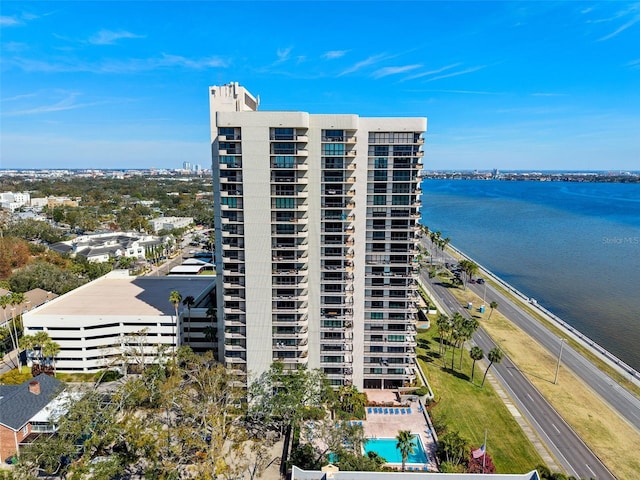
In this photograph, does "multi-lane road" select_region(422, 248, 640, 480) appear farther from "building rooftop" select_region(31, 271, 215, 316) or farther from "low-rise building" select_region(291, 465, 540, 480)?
"building rooftop" select_region(31, 271, 215, 316)

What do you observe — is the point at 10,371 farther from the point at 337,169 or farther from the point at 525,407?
the point at 525,407

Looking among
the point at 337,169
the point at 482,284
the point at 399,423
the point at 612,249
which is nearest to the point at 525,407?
the point at 399,423

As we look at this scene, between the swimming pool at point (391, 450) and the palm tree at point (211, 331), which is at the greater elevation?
the palm tree at point (211, 331)

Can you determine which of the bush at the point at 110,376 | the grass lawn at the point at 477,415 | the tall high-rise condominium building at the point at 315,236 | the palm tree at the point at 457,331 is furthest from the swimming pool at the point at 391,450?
the bush at the point at 110,376

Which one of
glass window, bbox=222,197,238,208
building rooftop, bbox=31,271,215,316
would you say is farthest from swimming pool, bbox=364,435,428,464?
building rooftop, bbox=31,271,215,316

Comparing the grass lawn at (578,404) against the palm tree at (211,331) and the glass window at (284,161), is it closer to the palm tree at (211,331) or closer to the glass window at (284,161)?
the glass window at (284,161)
